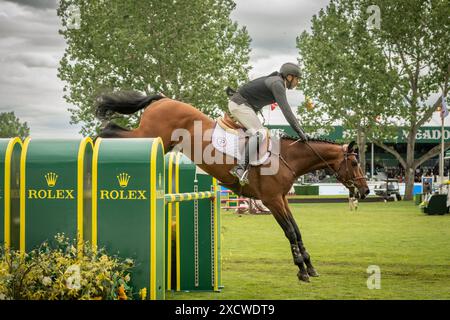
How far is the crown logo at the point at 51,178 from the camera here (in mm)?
6211

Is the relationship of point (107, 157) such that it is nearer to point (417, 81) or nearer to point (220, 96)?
point (220, 96)

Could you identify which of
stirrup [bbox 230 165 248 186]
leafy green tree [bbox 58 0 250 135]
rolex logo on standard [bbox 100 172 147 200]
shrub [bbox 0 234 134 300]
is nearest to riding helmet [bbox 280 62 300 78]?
stirrup [bbox 230 165 248 186]

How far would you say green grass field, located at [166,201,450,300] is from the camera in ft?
26.7

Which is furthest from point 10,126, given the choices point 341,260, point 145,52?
point 341,260

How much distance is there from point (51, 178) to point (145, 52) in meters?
27.3

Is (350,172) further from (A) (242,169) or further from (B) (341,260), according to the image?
(B) (341,260)

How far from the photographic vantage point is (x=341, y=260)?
11484 millimetres

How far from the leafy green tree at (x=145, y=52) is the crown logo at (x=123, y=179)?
26.3 meters

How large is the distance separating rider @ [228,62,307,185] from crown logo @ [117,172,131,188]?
2.78m

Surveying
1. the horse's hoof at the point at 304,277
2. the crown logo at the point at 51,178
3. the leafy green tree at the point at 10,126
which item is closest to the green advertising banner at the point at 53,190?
the crown logo at the point at 51,178
